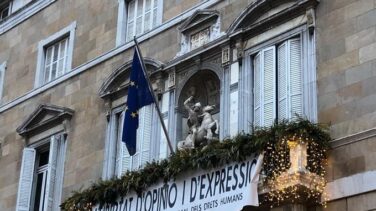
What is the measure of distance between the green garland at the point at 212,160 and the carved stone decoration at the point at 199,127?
0.78 m

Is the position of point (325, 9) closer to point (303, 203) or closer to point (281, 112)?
point (281, 112)

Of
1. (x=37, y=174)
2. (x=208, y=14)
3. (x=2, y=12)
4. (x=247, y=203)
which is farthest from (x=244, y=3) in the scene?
(x=2, y=12)

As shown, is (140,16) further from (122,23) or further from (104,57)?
(104,57)

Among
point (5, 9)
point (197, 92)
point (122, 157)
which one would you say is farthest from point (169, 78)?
point (5, 9)

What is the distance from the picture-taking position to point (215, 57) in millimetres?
19297

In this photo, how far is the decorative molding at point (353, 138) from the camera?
1528 centimetres

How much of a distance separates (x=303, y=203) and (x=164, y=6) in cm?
797

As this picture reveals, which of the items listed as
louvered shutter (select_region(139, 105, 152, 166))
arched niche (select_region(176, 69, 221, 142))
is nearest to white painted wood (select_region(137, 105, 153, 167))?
louvered shutter (select_region(139, 105, 152, 166))

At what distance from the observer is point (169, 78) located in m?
20.3

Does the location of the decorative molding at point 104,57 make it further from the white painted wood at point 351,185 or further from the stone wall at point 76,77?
the white painted wood at point 351,185

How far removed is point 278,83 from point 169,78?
361cm

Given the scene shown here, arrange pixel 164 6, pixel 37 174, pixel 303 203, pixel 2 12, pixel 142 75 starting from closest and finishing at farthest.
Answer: pixel 303 203 < pixel 142 75 < pixel 164 6 < pixel 37 174 < pixel 2 12

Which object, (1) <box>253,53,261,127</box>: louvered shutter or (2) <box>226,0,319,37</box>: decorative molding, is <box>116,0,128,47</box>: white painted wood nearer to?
(2) <box>226,0,319,37</box>: decorative molding

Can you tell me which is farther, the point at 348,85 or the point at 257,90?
the point at 257,90
